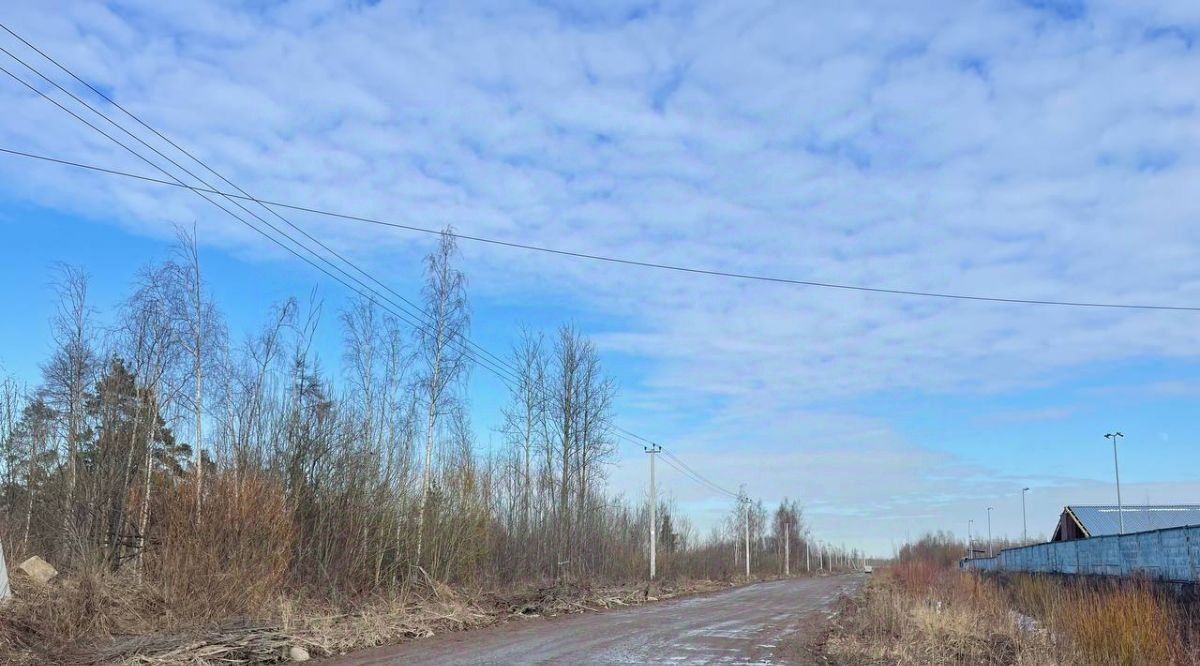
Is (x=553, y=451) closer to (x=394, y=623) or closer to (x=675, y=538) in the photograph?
(x=394, y=623)

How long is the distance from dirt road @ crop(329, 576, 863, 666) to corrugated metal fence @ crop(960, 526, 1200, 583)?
9529 millimetres

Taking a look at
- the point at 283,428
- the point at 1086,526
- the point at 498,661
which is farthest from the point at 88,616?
the point at 1086,526

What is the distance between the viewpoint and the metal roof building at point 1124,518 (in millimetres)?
51688

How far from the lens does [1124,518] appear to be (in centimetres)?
5344

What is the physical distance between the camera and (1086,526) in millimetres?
53312

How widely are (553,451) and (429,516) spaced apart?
51.7ft

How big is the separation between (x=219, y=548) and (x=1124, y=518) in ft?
187

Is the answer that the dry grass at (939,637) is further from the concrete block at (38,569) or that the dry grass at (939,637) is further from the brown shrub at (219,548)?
the concrete block at (38,569)

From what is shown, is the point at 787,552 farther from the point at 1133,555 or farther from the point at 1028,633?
the point at 1028,633

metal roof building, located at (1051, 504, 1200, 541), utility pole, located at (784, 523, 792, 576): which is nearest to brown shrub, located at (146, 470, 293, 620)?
metal roof building, located at (1051, 504, 1200, 541)

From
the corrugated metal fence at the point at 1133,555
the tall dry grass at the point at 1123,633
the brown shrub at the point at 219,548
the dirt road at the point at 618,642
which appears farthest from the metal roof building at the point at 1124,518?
the brown shrub at the point at 219,548

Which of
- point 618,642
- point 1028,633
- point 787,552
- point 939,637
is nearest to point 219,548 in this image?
point 618,642

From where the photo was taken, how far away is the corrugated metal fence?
2085 cm

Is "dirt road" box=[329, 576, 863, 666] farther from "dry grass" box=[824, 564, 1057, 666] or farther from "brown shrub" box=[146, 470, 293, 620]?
"brown shrub" box=[146, 470, 293, 620]
